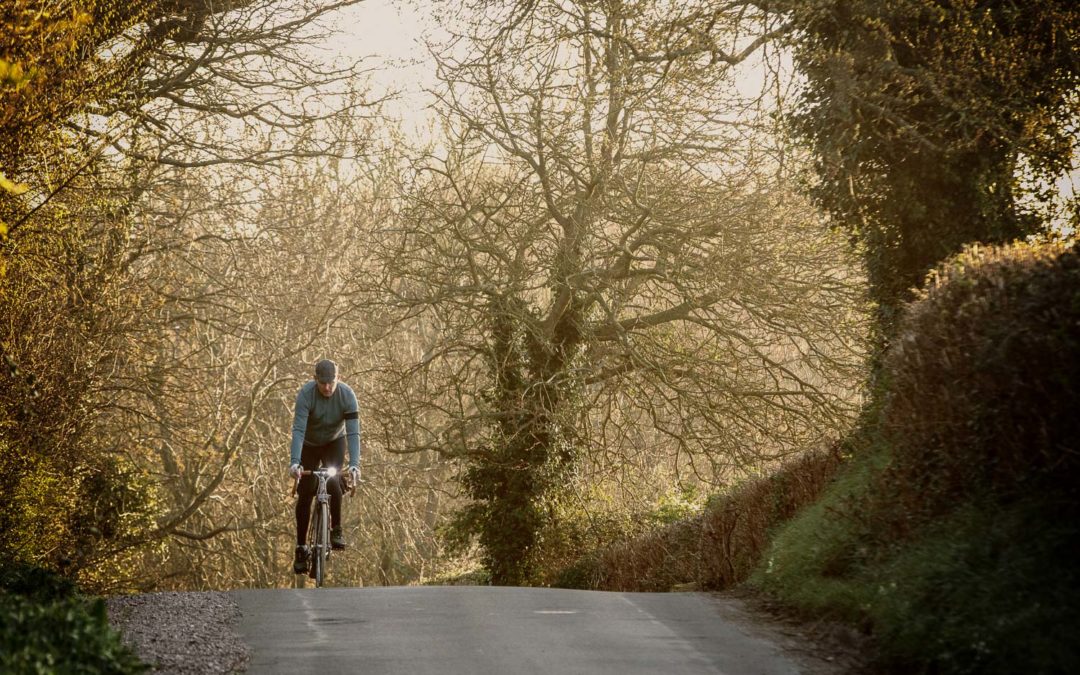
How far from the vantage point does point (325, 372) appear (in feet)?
39.0

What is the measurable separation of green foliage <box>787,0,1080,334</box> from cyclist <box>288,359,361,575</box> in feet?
20.6

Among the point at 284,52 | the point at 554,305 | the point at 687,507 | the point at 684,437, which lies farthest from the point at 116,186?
the point at 687,507

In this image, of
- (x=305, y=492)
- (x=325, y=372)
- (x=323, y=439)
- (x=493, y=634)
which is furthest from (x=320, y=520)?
(x=493, y=634)

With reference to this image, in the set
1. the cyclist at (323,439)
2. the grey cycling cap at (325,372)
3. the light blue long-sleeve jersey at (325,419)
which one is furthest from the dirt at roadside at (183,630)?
the grey cycling cap at (325,372)

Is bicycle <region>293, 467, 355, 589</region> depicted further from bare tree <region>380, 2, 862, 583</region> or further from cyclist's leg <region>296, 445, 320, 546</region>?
bare tree <region>380, 2, 862, 583</region>

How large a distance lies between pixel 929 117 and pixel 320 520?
804 centimetres

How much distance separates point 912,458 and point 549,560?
1372 centimetres

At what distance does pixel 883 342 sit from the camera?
539 inches

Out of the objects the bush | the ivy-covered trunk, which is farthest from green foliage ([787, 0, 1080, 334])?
the ivy-covered trunk

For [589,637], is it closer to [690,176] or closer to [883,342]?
[883,342]

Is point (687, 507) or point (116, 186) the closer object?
point (116, 186)

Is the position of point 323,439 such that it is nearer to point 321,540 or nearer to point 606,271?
point 321,540

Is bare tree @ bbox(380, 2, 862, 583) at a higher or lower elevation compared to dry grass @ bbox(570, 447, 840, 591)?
higher

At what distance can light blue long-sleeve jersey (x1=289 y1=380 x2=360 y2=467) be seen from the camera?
39.5ft
